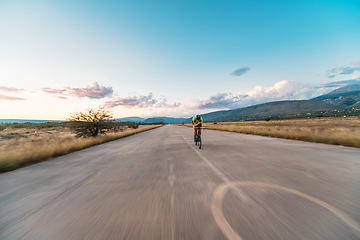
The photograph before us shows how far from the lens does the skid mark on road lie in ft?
6.32

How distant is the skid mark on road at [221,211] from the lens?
75.9 inches

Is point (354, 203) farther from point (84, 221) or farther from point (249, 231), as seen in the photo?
point (84, 221)

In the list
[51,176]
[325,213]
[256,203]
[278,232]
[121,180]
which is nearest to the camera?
[278,232]

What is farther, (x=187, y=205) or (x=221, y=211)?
(x=187, y=205)

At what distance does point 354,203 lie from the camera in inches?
103

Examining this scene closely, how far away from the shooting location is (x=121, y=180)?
163 inches

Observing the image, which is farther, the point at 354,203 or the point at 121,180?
the point at 121,180

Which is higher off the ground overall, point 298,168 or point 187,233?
point 187,233

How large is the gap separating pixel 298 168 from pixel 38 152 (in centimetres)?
1058

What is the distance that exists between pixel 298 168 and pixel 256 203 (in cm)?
309

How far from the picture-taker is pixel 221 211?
2443mm

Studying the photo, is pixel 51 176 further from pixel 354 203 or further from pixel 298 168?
pixel 298 168

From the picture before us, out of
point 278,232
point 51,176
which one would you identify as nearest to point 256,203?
point 278,232

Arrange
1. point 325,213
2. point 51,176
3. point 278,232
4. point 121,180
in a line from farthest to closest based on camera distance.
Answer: point 51,176
point 121,180
point 325,213
point 278,232
